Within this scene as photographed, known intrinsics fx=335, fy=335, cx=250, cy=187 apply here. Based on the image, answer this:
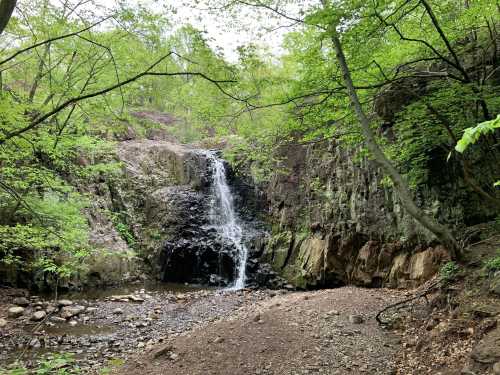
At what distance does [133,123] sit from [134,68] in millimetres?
1795

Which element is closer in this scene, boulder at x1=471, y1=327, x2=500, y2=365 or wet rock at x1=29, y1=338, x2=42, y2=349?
boulder at x1=471, y1=327, x2=500, y2=365

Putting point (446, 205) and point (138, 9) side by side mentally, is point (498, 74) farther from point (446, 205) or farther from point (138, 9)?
point (138, 9)

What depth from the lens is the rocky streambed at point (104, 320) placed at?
6.73m

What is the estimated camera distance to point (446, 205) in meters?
7.61

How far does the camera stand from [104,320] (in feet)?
29.0

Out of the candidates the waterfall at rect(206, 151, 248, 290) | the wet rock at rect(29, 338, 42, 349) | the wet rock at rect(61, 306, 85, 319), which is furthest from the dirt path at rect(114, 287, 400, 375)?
the waterfall at rect(206, 151, 248, 290)

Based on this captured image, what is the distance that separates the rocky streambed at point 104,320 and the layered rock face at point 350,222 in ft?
6.99

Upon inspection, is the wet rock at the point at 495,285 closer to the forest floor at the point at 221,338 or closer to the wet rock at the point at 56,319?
the forest floor at the point at 221,338

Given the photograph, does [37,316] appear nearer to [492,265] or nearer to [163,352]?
[163,352]

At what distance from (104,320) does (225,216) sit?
26.7 feet

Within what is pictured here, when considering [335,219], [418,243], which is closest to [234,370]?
[418,243]

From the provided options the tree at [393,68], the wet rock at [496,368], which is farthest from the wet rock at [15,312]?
the wet rock at [496,368]

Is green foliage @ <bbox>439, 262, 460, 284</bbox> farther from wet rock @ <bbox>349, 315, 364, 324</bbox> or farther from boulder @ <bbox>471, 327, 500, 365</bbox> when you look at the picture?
boulder @ <bbox>471, 327, 500, 365</bbox>

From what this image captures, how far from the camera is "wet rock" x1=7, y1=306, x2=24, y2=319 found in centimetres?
836
